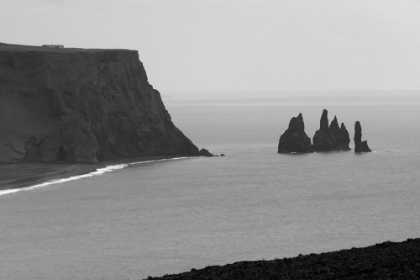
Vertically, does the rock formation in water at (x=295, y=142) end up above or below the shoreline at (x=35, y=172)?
above

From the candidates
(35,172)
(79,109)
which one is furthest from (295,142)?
(35,172)

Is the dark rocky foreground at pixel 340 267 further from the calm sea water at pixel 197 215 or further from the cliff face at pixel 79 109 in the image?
the cliff face at pixel 79 109

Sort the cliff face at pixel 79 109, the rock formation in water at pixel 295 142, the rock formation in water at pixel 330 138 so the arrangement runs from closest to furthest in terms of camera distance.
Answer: the cliff face at pixel 79 109 → the rock formation in water at pixel 295 142 → the rock formation in water at pixel 330 138

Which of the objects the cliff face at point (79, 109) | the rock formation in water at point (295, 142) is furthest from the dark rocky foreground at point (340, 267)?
the rock formation in water at point (295, 142)

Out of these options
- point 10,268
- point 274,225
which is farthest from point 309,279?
point 274,225

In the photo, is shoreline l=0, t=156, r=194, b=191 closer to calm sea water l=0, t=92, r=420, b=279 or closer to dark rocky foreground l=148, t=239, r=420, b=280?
calm sea water l=0, t=92, r=420, b=279

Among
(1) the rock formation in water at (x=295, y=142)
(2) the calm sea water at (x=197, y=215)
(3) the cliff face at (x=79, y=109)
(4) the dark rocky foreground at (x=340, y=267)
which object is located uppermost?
(3) the cliff face at (x=79, y=109)
